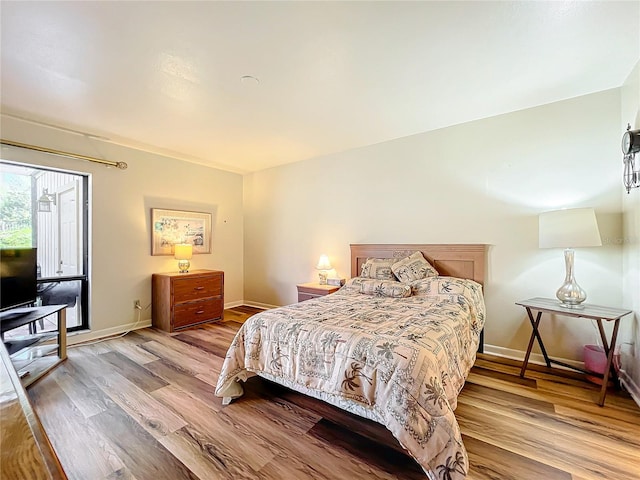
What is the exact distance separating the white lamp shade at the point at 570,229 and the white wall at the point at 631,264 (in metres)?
0.23

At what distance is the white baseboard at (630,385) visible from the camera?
2141mm

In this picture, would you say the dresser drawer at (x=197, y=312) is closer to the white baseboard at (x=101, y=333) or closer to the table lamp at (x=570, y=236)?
the white baseboard at (x=101, y=333)

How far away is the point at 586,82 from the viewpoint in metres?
2.45

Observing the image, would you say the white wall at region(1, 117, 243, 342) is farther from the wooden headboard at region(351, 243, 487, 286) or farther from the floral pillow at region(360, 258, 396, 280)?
the wooden headboard at region(351, 243, 487, 286)

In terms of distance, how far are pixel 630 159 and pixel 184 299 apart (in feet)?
16.6

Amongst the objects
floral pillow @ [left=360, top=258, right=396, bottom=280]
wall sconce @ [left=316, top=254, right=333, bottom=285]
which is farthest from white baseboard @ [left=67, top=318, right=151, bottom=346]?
floral pillow @ [left=360, top=258, right=396, bottom=280]

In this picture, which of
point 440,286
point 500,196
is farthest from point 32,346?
point 500,196

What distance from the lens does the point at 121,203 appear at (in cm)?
387

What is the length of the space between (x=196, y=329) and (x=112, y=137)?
110 inches

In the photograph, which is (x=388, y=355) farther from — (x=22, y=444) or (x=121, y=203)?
(x=121, y=203)

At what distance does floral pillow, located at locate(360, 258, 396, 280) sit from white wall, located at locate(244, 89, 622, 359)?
1.27 ft

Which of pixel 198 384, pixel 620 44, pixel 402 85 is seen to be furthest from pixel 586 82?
pixel 198 384

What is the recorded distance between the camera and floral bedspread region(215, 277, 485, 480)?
1438mm

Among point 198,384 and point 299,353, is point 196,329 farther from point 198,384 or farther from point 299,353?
point 299,353
